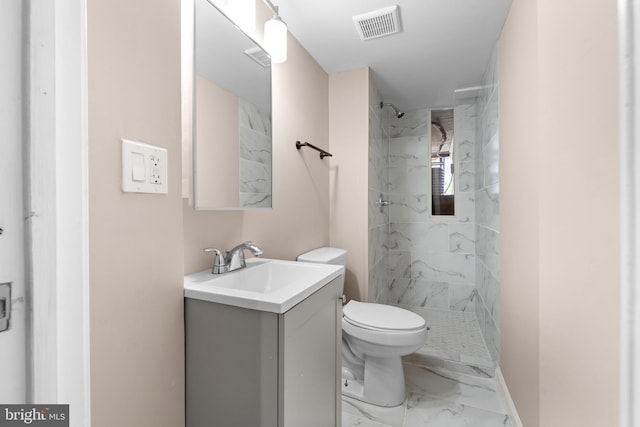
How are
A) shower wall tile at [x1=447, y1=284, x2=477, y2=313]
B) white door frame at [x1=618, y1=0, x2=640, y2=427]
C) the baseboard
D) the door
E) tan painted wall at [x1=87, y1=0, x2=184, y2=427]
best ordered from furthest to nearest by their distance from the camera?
shower wall tile at [x1=447, y1=284, x2=477, y2=313] < the baseboard < tan painted wall at [x1=87, y1=0, x2=184, y2=427] < the door < white door frame at [x1=618, y1=0, x2=640, y2=427]

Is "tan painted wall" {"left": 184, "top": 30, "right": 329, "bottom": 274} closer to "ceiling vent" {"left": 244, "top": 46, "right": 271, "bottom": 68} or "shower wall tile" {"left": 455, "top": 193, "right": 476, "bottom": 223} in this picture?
"ceiling vent" {"left": 244, "top": 46, "right": 271, "bottom": 68}

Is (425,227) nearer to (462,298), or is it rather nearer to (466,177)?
(466,177)

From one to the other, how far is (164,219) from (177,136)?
0.24 meters

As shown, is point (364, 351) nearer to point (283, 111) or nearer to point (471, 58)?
point (283, 111)

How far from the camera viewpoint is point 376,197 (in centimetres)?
246

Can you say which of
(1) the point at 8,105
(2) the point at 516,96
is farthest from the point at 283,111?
(1) the point at 8,105

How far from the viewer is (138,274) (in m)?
0.70

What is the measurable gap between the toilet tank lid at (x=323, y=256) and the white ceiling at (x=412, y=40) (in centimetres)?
138

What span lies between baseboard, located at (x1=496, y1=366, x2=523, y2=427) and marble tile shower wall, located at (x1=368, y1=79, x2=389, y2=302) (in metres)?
0.93

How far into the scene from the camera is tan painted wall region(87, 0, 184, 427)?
607mm

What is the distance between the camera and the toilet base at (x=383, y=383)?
5.12 ft

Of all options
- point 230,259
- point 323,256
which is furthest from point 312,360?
point 323,256

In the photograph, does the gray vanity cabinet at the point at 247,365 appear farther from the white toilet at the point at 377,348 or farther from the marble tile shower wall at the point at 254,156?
the white toilet at the point at 377,348

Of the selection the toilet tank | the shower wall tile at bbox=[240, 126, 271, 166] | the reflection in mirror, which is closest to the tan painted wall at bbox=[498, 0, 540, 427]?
the toilet tank
